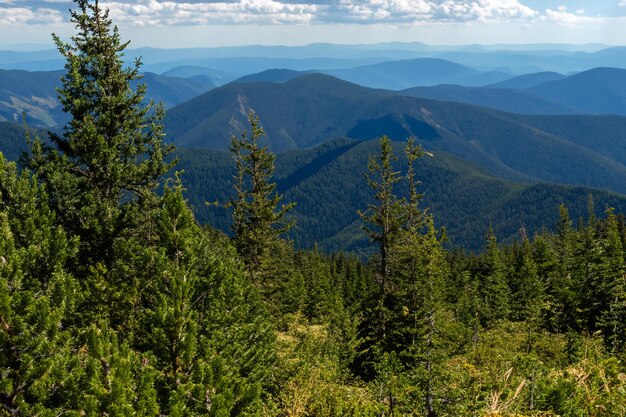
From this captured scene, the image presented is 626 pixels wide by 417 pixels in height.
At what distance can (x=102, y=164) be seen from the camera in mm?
22609

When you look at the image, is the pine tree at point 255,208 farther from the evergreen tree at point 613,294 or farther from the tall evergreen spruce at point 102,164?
the evergreen tree at point 613,294

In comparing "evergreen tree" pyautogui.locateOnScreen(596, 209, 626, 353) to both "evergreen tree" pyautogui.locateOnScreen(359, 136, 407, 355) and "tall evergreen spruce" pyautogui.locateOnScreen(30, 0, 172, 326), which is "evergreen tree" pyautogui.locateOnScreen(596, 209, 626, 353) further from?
"tall evergreen spruce" pyautogui.locateOnScreen(30, 0, 172, 326)

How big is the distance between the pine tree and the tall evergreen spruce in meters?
12.8

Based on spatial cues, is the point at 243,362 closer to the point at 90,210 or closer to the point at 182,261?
the point at 182,261

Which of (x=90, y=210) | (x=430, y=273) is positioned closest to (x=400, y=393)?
(x=430, y=273)

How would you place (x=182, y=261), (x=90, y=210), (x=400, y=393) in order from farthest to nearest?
(x=400, y=393) < (x=90, y=210) < (x=182, y=261)

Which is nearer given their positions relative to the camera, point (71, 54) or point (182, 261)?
point (182, 261)

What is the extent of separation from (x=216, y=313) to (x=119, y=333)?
13.8 feet

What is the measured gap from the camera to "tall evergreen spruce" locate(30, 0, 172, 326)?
69.5ft

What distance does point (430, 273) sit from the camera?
2567 centimetres

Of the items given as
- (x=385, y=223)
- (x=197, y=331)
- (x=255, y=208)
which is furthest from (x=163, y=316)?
(x=255, y=208)

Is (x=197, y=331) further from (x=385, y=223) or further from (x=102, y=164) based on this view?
(x=385, y=223)

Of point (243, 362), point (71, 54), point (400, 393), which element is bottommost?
→ point (400, 393)

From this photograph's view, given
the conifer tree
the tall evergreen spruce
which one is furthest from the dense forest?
the conifer tree
